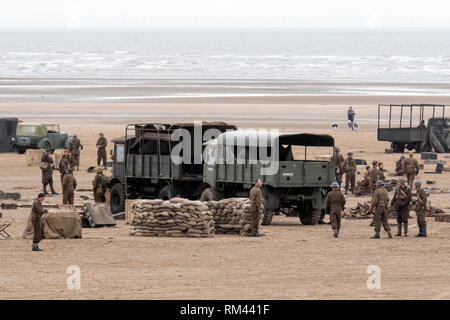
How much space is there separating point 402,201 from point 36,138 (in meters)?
26.5

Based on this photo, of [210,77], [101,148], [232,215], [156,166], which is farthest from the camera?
[210,77]

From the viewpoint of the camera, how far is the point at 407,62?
7067 inches

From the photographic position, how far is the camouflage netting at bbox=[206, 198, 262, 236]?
26.9 m

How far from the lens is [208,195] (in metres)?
29.1

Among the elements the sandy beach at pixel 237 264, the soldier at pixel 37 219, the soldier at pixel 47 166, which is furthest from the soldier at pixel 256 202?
the soldier at pixel 47 166

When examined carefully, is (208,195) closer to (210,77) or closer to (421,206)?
(421,206)

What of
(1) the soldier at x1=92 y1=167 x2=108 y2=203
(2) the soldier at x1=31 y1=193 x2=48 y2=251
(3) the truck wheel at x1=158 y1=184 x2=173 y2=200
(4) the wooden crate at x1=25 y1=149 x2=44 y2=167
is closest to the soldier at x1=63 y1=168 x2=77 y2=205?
(1) the soldier at x1=92 y1=167 x2=108 y2=203

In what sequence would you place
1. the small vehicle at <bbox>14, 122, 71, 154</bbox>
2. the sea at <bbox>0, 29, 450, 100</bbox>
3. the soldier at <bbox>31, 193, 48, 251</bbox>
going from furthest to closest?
the sea at <bbox>0, 29, 450, 100</bbox>, the small vehicle at <bbox>14, 122, 71, 154</bbox>, the soldier at <bbox>31, 193, 48, 251</bbox>

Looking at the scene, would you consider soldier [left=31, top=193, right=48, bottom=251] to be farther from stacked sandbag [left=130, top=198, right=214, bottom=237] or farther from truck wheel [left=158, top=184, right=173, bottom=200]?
truck wheel [left=158, top=184, right=173, bottom=200]

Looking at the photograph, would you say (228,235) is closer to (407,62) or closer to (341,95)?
(341,95)

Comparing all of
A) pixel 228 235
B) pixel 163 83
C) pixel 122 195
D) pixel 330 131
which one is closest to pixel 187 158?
pixel 122 195

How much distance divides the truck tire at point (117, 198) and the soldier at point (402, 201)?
8.58 metres

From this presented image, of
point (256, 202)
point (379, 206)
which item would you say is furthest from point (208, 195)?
point (379, 206)
